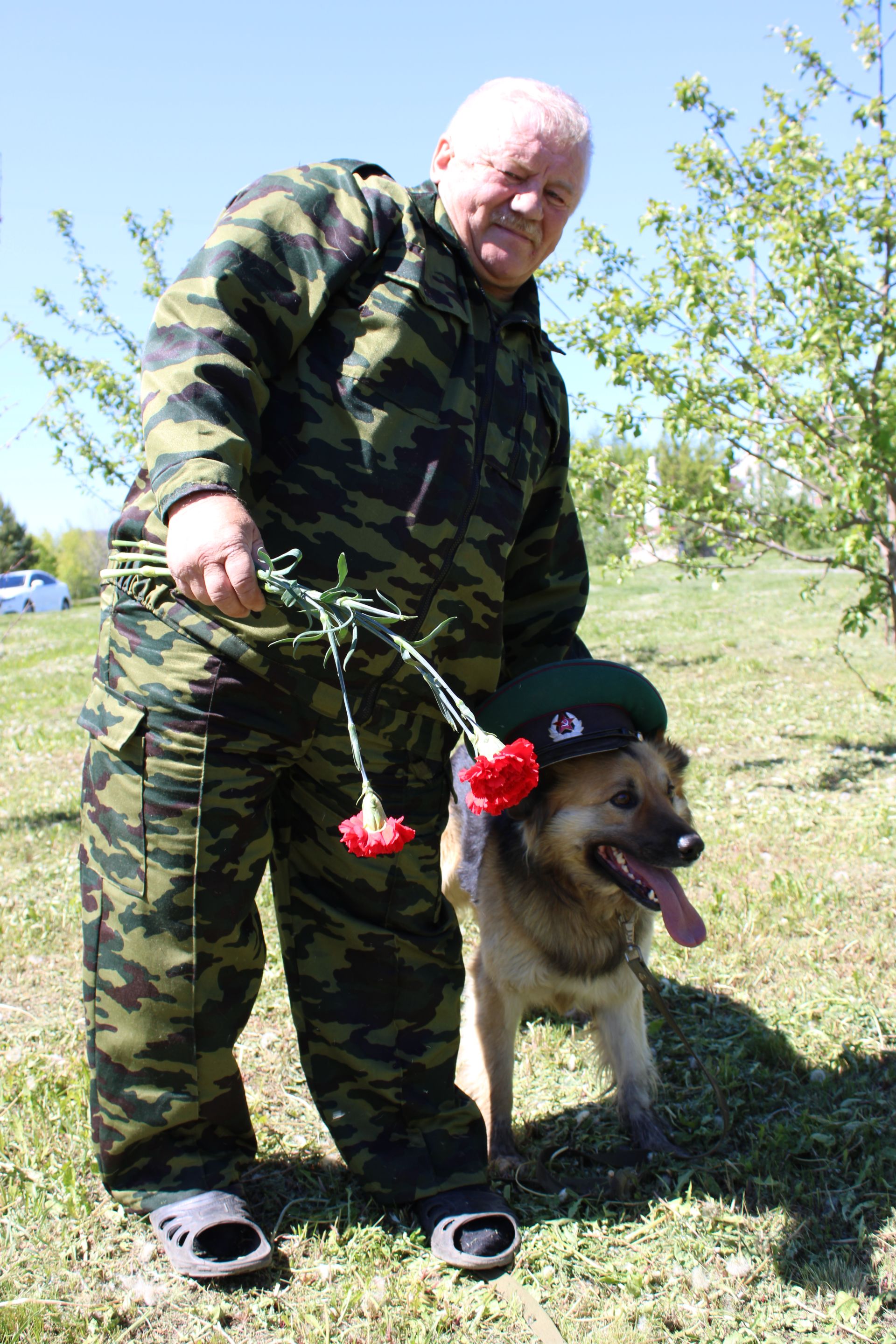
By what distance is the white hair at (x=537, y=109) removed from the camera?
7.36 feet

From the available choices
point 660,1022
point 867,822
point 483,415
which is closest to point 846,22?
point 867,822

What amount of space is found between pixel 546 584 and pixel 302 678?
977 millimetres

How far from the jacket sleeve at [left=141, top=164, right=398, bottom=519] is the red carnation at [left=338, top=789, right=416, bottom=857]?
0.73 meters

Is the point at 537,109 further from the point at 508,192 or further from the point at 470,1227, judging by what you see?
the point at 470,1227

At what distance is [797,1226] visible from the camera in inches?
98.3

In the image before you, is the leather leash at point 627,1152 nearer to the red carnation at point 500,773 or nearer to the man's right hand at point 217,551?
the red carnation at point 500,773

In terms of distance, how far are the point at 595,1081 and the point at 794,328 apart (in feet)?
16.4

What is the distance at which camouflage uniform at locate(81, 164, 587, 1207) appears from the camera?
2057 mm

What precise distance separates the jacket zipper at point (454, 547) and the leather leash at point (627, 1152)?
1317 millimetres

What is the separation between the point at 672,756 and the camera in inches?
120

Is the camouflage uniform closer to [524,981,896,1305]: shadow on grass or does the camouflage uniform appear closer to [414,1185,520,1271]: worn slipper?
[414,1185,520,1271]: worn slipper

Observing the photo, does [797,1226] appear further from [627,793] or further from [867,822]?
[867,822]

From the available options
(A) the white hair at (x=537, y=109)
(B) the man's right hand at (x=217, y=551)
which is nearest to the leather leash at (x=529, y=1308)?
(B) the man's right hand at (x=217, y=551)

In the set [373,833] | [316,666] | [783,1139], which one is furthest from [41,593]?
[373,833]
